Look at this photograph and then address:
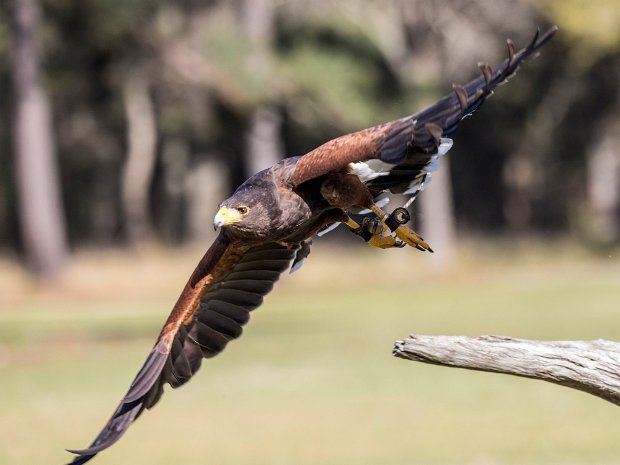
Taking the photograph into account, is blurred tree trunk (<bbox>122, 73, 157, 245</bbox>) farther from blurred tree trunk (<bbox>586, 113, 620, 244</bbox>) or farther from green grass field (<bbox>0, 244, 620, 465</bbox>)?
blurred tree trunk (<bbox>586, 113, 620, 244</bbox>)

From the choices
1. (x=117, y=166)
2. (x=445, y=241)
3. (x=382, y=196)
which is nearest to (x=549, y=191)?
(x=445, y=241)

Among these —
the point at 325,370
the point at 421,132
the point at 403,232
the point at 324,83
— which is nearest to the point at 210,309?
the point at 403,232

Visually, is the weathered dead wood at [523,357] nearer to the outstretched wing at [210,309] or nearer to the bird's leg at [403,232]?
the bird's leg at [403,232]

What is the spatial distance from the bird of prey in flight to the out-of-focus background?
4.36 metres

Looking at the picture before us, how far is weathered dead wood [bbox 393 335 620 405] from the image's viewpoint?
6.09 metres

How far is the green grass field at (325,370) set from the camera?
1295cm

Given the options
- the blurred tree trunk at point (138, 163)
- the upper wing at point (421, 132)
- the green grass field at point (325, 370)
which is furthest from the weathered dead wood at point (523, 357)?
the blurred tree trunk at point (138, 163)

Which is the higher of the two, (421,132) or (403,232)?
(421,132)

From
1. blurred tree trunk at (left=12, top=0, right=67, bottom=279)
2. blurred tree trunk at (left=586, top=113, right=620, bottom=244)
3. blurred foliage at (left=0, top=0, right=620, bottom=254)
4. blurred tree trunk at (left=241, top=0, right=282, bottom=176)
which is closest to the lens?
blurred tree trunk at (left=12, top=0, right=67, bottom=279)

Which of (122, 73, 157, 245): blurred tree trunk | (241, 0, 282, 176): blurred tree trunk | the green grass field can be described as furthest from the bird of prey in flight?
(122, 73, 157, 245): blurred tree trunk

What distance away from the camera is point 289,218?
7238 mm

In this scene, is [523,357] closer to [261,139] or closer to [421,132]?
[421,132]

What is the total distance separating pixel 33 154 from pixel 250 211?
24.6 meters

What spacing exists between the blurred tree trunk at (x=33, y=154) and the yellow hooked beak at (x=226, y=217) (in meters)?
23.5
